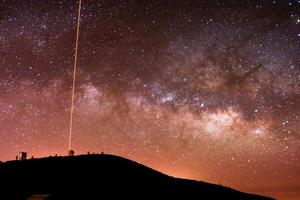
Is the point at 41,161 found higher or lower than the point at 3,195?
higher

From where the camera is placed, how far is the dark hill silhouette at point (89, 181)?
13.9 meters

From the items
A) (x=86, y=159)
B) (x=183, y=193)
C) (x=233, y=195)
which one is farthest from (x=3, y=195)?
(x=233, y=195)

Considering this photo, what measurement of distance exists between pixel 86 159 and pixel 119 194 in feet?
6.76

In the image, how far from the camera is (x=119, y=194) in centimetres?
1412

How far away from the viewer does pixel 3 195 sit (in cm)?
1424

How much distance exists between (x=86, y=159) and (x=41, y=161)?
75.0 inches

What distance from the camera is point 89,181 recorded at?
564 inches

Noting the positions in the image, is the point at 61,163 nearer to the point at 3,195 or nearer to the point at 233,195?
the point at 3,195

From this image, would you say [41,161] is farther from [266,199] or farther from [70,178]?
[266,199]

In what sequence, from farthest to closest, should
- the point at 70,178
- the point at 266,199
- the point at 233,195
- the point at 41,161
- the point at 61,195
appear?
the point at 266,199 → the point at 233,195 → the point at 41,161 → the point at 70,178 → the point at 61,195

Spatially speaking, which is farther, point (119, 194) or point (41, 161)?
point (41, 161)

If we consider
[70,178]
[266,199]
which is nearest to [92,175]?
[70,178]

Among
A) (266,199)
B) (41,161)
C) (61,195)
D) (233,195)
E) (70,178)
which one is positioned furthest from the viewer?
(266,199)

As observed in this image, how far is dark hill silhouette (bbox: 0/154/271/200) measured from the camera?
45.7 ft
